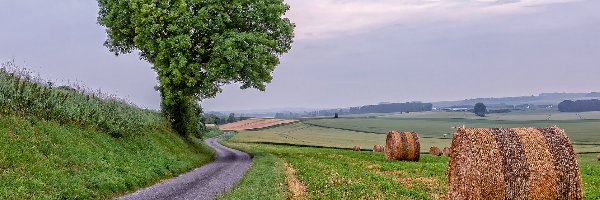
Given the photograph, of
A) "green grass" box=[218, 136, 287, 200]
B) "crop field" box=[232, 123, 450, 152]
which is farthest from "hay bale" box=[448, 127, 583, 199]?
"crop field" box=[232, 123, 450, 152]

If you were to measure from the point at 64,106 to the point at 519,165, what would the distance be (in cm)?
2614

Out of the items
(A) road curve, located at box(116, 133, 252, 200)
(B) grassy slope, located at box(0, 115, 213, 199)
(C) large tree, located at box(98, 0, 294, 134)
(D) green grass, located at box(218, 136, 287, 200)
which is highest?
(C) large tree, located at box(98, 0, 294, 134)

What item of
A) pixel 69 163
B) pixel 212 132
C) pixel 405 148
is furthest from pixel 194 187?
pixel 212 132

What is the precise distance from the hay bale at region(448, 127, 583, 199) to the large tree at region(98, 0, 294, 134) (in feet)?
91.9

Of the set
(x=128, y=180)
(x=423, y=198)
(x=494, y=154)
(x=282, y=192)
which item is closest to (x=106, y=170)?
(x=128, y=180)

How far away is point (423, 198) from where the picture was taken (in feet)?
60.3

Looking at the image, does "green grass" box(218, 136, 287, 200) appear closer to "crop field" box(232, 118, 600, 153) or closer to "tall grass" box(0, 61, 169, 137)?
"tall grass" box(0, 61, 169, 137)

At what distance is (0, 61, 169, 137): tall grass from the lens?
2748 cm

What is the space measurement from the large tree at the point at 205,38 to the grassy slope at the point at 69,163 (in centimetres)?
971

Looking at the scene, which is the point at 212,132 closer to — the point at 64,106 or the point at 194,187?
the point at 64,106

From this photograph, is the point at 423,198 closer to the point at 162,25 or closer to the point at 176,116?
the point at 162,25

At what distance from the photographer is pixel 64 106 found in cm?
3127

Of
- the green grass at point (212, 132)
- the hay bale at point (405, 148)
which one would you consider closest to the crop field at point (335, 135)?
the green grass at point (212, 132)

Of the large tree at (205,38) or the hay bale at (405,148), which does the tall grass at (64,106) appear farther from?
the hay bale at (405,148)
